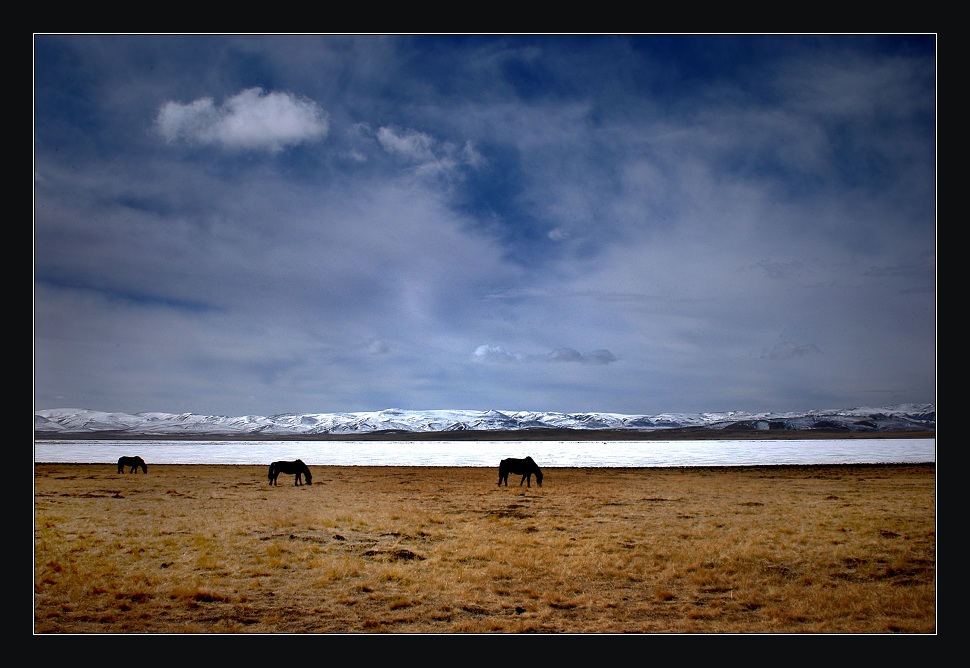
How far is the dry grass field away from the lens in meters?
9.12

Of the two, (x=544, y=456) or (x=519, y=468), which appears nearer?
(x=519, y=468)

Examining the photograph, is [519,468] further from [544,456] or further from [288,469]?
[544,456]

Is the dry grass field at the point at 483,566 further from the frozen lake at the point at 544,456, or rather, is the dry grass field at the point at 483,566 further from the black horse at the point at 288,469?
the frozen lake at the point at 544,456

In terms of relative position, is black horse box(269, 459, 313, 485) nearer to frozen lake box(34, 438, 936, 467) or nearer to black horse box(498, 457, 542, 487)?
black horse box(498, 457, 542, 487)

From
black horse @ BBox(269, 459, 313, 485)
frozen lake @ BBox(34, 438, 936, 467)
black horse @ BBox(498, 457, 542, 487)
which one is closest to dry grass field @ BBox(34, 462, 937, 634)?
black horse @ BBox(269, 459, 313, 485)

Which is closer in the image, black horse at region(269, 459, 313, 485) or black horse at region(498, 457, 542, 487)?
black horse at region(269, 459, 313, 485)

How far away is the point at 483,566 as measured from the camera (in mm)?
11625

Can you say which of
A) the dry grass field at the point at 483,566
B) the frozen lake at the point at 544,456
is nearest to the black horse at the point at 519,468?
the dry grass field at the point at 483,566

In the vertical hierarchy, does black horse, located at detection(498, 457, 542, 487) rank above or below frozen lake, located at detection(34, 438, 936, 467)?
above

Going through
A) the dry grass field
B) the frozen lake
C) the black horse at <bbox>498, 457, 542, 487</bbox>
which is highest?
the dry grass field

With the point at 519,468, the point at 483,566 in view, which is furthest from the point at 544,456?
the point at 483,566

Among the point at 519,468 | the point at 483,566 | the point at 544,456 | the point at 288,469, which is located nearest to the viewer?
the point at 483,566

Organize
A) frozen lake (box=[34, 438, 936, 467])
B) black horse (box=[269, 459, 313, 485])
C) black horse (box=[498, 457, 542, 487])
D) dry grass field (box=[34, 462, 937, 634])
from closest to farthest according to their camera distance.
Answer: dry grass field (box=[34, 462, 937, 634]) → black horse (box=[269, 459, 313, 485]) → black horse (box=[498, 457, 542, 487]) → frozen lake (box=[34, 438, 936, 467])

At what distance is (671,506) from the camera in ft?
65.0
